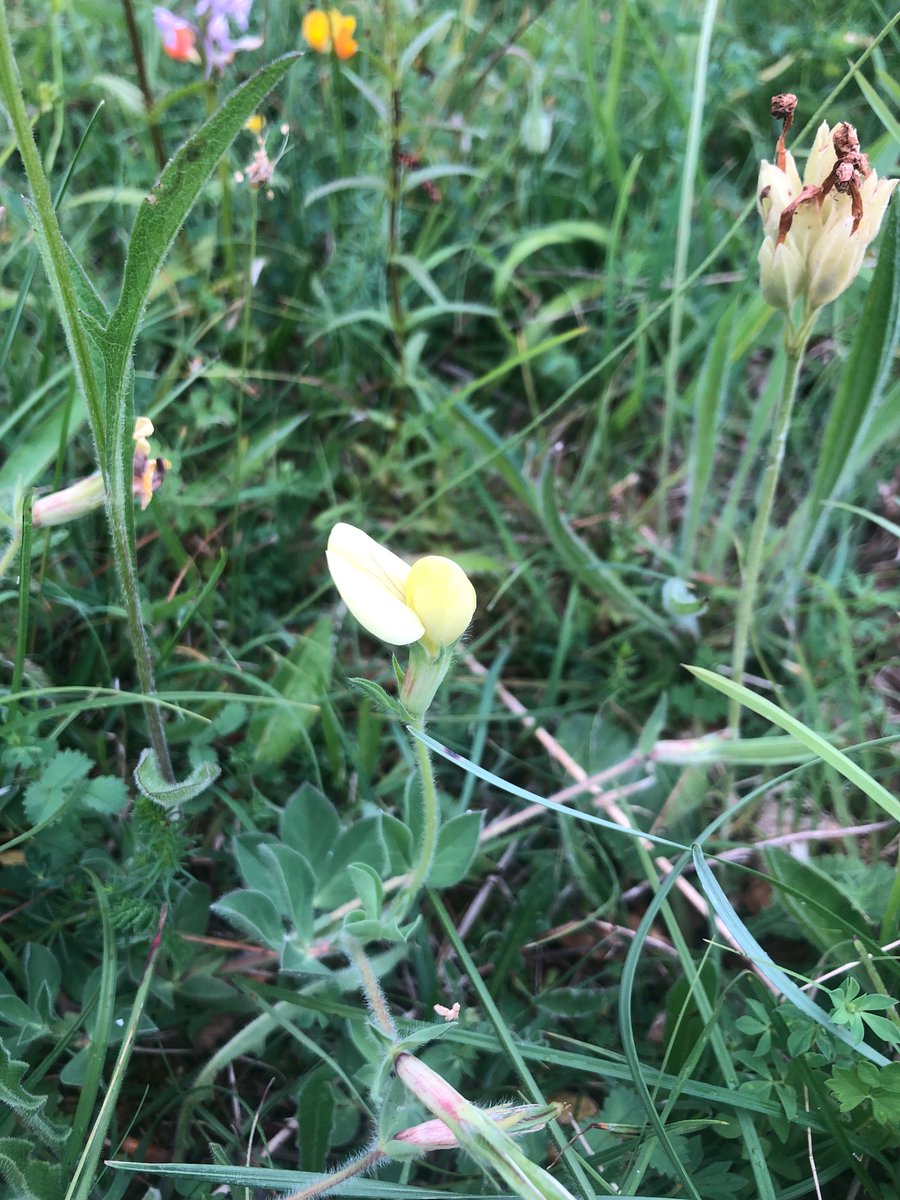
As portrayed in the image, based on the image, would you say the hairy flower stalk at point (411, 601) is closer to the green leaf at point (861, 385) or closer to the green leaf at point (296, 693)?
the green leaf at point (296, 693)

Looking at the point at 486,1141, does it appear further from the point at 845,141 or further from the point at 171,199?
the point at 845,141

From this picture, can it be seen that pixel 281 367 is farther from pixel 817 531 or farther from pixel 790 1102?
pixel 790 1102

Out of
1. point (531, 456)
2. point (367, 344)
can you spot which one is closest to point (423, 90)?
point (367, 344)

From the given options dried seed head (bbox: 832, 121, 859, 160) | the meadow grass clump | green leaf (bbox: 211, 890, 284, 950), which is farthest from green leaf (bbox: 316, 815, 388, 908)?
dried seed head (bbox: 832, 121, 859, 160)

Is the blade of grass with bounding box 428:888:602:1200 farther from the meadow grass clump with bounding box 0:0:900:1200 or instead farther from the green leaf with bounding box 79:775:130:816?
the green leaf with bounding box 79:775:130:816

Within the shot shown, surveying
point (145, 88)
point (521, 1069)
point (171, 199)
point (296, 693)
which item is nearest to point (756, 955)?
point (521, 1069)
